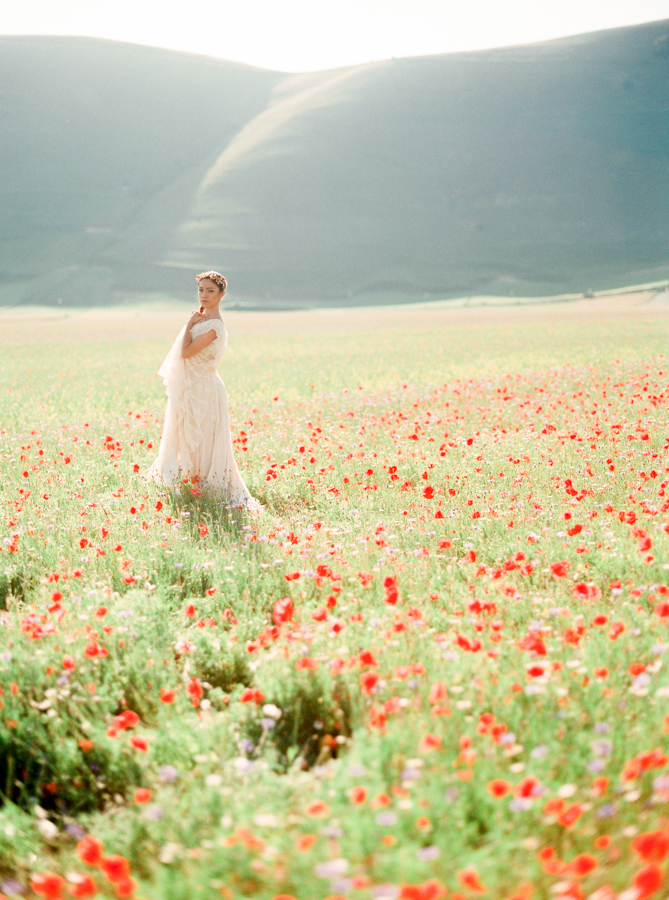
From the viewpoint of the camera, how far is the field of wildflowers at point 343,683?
244 cm

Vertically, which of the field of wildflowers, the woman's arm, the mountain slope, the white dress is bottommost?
the field of wildflowers

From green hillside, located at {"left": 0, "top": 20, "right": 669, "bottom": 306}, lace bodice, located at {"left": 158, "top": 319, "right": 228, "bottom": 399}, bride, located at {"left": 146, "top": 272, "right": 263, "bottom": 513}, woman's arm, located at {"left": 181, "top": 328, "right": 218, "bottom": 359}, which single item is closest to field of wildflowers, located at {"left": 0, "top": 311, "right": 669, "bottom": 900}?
bride, located at {"left": 146, "top": 272, "right": 263, "bottom": 513}

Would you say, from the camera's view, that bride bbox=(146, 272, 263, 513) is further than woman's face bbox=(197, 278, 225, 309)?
Yes

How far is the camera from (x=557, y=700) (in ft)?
10.7

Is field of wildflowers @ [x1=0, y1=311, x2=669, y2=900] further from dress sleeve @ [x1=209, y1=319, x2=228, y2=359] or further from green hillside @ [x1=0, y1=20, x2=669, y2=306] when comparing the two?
green hillside @ [x1=0, y1=20, x2=669, y2=306]

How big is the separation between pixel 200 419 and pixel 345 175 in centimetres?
15210

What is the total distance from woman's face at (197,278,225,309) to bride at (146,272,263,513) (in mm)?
59

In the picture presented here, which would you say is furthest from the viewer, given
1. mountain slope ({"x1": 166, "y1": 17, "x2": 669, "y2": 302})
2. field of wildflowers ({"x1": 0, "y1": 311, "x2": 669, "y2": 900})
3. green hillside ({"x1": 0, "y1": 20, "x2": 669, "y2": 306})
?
mountain slope ({"x1": 166, "y1": 17, "x2": 669, "y2": 302})

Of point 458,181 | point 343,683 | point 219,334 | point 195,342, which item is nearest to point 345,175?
point 458,181

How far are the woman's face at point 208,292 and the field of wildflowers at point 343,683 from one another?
2.15 m

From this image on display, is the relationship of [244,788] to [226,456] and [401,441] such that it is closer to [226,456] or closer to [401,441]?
[226,456]

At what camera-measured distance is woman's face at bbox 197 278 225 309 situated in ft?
26.5

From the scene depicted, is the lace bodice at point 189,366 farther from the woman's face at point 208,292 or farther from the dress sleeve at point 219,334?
the woman's face at point 208,292

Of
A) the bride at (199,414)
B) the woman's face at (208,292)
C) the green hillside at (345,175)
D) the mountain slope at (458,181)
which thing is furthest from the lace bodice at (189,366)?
the mountain slope at (458,181)
